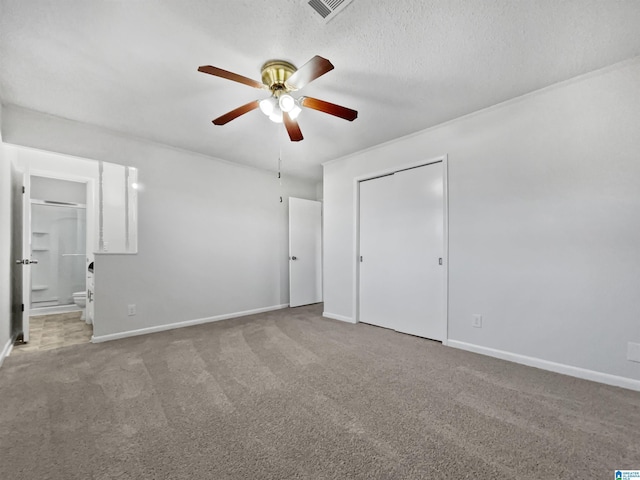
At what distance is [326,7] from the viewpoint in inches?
60.2

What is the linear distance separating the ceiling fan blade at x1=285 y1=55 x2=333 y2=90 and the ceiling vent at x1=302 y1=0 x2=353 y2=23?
250 mm

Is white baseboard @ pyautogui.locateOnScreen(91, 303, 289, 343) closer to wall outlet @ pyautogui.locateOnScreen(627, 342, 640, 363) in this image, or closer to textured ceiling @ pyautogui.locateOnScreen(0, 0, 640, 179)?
textured ceiling @ pyautogui.locateOnScreen(0, 0, 640, 179)

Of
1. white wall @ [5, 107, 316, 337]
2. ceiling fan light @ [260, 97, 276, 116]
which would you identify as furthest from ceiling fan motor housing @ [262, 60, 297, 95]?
white wall @ [5, 107, 316, 337]

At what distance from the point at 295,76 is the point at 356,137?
1698 mm

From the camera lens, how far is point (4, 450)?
4.55 feet

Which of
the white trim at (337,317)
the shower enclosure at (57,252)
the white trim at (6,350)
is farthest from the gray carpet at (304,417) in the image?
the shower enclosure at (57,252)

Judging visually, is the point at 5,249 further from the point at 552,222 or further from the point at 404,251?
the point at 552,222

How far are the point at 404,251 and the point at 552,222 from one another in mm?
1451

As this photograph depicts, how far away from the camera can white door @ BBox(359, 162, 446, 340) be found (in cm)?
311

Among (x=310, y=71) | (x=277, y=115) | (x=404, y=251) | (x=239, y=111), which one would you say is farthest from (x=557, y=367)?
(x=239, y=111)

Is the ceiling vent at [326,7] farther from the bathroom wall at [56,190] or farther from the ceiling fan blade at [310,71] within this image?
the bathroom wall at [56,190]

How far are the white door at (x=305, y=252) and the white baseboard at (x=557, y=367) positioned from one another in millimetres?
2714

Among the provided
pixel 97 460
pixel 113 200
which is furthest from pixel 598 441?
pixel 113 200

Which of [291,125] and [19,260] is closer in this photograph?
[291,125]
